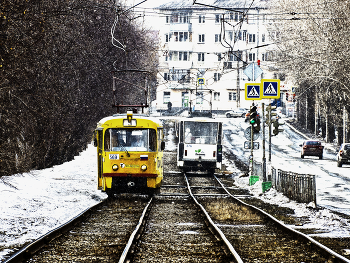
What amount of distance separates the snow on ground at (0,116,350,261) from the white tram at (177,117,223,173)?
4.87 m

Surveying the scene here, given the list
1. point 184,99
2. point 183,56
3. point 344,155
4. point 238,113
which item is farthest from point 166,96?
point 344,155

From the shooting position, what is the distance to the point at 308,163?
42.9m

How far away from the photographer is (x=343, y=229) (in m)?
12.9

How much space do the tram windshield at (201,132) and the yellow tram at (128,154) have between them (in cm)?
1193

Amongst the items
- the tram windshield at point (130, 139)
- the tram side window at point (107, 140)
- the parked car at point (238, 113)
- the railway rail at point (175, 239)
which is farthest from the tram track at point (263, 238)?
the parked car at point (238, 113)

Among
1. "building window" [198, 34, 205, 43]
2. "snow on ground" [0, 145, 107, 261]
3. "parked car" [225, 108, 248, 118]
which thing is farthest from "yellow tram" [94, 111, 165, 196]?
"building window" [198, 34, 205, 43]

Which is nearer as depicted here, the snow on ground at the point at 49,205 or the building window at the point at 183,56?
the snow on ground at the point at 49,205

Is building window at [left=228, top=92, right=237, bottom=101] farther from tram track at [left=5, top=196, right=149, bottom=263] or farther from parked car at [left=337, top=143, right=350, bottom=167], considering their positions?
tram track at [left=5, top=196, right=149, bottom=263]

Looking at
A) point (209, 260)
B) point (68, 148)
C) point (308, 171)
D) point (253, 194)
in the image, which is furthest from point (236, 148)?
point (209, 260)

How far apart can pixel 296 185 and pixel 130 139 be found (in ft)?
18.4

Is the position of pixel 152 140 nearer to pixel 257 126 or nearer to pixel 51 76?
pixel 51 76

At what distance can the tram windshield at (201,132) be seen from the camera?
3150cm

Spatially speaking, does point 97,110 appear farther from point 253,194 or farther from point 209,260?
point 209,260

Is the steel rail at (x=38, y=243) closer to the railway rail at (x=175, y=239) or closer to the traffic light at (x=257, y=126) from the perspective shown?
the railway rail at (x=175, y=239)
